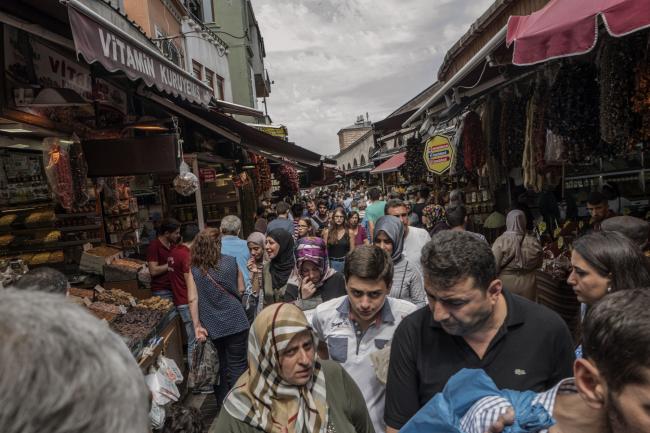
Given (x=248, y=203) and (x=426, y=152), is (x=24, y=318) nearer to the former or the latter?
(x=426, y=152)

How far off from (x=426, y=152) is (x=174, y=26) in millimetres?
9115

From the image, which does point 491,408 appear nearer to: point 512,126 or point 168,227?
point 168,227

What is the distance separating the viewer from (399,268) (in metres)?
4.12

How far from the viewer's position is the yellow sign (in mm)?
8906

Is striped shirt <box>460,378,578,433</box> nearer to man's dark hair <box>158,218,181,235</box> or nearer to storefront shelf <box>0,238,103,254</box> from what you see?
man's dark hair <box>158,218,181,235</box>

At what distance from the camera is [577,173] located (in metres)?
7.18

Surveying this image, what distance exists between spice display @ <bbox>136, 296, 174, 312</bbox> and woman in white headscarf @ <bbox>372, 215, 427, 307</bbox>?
287cm

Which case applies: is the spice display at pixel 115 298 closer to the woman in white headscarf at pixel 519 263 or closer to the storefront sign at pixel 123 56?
the storefront sign at pixel 123 56

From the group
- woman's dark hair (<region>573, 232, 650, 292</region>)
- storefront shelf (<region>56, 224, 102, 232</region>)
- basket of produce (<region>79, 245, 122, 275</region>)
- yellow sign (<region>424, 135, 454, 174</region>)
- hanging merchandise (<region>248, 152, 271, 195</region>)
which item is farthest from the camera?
hanging merchandise (<region>248, 152, 271, 195</region>)

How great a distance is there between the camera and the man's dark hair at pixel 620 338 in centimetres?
107

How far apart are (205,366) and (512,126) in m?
5.02

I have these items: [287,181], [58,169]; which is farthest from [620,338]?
[287,181]

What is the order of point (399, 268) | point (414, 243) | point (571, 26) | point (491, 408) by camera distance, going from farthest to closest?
point (414, 243) → point (399, 268) → point (571, 26) → point (491, 408)

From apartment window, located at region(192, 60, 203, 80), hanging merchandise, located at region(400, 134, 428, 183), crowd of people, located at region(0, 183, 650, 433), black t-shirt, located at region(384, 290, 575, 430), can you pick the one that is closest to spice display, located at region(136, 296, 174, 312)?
Result: crowd of people, located at region(0, 183, 650, 433)
